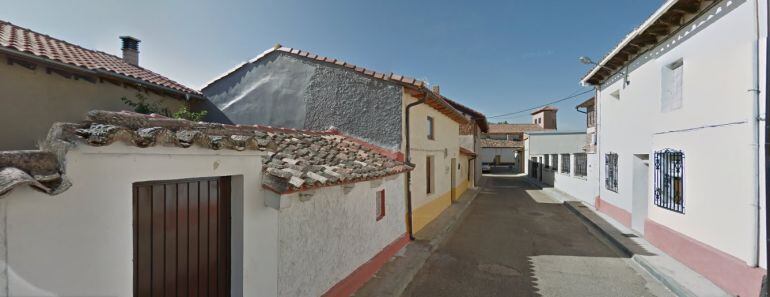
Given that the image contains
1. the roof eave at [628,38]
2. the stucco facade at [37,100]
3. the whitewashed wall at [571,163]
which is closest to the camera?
the stucco facade at [37,100]

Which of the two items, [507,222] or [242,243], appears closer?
[242,243]

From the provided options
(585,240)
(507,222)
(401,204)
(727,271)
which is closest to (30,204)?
(401,204)

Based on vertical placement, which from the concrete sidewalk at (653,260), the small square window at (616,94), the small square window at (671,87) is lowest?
the concrete sidewalk at (653,260)

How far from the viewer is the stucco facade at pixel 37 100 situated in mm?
5828

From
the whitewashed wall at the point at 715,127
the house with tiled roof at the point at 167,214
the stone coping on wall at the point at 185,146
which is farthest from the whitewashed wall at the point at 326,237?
the whitewashed wall at the point at 715,127

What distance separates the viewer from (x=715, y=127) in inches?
223

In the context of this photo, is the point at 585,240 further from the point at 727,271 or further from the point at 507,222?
the point at 727,271

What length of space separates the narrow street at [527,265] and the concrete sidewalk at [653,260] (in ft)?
0.60

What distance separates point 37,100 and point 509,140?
45.0 m

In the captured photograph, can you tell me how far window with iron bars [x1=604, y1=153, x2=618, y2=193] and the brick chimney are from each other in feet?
53.3

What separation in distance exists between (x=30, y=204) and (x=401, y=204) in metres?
6.75

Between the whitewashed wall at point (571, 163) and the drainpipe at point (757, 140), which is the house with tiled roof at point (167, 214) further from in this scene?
the whitewashed wall at point (571, 163)

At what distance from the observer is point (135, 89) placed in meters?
8.45

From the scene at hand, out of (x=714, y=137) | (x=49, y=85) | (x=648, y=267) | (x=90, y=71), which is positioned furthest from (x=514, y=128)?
(x=49, y=85)
